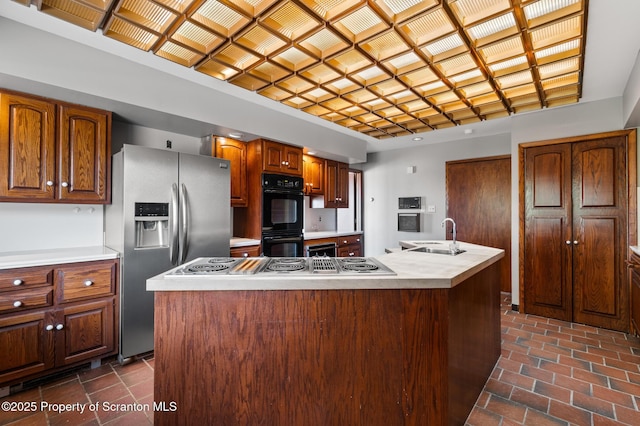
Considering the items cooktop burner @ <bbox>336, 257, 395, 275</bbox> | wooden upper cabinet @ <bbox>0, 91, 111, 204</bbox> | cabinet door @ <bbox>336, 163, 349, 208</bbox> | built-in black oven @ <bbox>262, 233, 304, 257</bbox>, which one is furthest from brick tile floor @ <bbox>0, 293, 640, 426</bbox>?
cabinet door @ <bbox>336, 163, 349, 208</bbox>

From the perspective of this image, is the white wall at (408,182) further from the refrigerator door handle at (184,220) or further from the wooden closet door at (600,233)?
the refrigerator door handle at (184,220)

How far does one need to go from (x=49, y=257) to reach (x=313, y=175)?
3.33 m

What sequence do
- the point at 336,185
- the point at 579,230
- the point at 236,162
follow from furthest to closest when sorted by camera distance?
the point at 336,185
the point at 236,162
the point at 579,230

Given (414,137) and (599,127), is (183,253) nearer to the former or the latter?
(414,137)

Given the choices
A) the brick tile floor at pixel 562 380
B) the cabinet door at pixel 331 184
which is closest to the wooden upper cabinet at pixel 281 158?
the cabinet door at pixel 331 184

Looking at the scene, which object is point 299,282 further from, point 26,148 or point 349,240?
point 349,240

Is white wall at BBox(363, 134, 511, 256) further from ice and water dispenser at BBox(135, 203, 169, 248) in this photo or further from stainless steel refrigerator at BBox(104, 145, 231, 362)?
ice and water dispenser at BBox(135, 203, 169, 248)

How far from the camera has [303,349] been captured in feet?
4.66

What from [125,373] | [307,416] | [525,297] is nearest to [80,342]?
[125,373]

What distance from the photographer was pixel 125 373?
2.32m

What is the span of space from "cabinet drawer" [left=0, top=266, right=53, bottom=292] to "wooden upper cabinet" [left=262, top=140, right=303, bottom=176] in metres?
2.24

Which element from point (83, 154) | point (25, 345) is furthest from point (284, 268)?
point (83, 154)

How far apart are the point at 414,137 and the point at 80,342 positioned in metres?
4.78

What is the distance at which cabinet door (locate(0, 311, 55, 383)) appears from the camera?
198 cm
